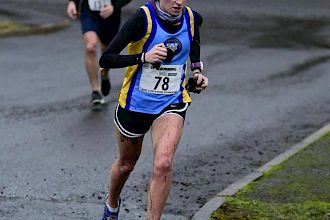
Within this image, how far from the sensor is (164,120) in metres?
6.29

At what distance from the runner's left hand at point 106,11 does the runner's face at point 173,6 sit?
5449 mm

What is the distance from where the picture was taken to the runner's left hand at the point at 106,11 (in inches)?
456

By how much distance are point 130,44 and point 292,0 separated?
800 inches

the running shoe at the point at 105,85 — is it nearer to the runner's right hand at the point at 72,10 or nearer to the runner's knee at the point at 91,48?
the runner's knee at the point at 91,48

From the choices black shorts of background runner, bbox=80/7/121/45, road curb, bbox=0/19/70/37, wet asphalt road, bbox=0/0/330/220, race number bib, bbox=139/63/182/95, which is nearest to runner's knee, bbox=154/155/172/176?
race number bib, bbox=139/63/182/95

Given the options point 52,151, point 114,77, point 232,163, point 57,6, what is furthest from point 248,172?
point 57,6

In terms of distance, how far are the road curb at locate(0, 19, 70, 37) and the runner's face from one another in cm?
1321

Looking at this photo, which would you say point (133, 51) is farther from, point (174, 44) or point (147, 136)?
point (147, 136)

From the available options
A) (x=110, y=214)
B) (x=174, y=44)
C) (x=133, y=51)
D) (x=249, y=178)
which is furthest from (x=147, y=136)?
(x=174, y=44)

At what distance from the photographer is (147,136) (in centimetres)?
1048

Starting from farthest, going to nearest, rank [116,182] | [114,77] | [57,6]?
1. [57,6]
2. [114,77]
3. [116,182]

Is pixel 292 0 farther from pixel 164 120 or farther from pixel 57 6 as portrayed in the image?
pixel 164 120

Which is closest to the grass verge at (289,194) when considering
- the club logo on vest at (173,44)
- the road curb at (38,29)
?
the club logo on vest at (173,44)

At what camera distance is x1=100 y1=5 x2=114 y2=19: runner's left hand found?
38.0ft
